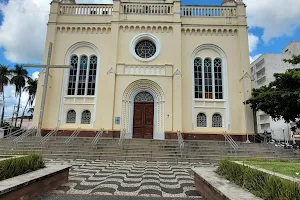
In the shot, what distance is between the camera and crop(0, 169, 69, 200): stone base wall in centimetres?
327

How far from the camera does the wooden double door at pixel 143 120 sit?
16047 millimetres

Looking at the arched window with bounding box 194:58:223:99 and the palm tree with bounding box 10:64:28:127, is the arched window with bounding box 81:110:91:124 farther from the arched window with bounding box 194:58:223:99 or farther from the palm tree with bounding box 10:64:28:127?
→ the palm tree with bounding box 10:64:28:127

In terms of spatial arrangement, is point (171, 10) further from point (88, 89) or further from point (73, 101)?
point (73, 101)

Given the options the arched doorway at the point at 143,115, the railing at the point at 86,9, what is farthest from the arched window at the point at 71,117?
the railing at the point at 86,9

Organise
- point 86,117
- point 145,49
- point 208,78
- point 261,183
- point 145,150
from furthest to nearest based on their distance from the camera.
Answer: point 145,49 → point 208,78 → point 86,117 → point 145,150 → point 261,183

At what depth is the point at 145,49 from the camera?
17.7m

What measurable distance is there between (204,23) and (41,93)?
1383cm

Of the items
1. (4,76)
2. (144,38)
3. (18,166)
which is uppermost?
(4,76)

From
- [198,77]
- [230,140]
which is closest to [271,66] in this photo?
[198,77]

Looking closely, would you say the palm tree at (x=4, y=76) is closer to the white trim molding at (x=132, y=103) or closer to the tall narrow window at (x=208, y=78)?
the white trim molding at (x=132, y=103)

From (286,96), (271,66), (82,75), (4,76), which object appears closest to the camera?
(286,96)

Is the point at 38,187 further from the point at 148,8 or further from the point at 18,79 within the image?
the point at 18,79

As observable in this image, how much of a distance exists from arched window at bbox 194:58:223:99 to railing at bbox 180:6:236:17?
3837 millimetres

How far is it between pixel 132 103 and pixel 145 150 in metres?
5.20
